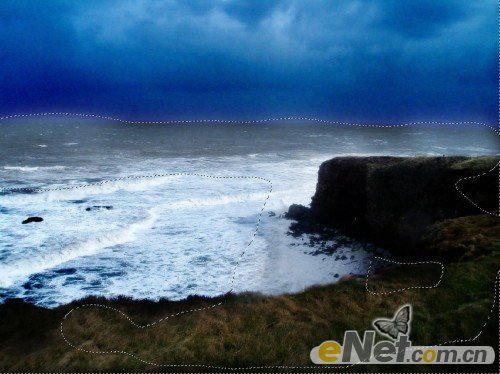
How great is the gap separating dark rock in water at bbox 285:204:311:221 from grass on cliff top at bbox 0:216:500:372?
12.1 m

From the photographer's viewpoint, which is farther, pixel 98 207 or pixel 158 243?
pixel 98 207

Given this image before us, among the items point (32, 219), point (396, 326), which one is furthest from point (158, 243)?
point (396, 326)

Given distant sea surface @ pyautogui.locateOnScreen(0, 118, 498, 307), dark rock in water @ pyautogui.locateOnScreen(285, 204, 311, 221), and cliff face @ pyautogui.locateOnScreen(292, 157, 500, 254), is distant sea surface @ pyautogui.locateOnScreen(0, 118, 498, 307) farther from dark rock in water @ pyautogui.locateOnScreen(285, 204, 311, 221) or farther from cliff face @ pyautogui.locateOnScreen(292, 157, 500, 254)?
cliff face @ pyautogui.locateOnScreen(292, 157, 500, 254)

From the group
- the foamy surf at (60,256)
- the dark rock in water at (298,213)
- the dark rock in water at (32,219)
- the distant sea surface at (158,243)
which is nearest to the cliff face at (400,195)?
the dark rock in water at (298,213)

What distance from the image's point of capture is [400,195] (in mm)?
18422

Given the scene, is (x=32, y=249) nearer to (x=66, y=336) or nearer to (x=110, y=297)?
(x=110, y=297)

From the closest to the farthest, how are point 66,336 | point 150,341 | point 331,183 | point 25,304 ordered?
point 150,341 < point 66,336 < point 25,304 < point 331,183

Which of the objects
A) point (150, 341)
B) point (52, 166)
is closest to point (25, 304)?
point (150, 341)

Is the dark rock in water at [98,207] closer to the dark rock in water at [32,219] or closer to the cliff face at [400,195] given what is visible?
the dark rock in water at [32,219]

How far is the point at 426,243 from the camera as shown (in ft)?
43.8

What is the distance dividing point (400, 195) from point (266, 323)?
12535 mm

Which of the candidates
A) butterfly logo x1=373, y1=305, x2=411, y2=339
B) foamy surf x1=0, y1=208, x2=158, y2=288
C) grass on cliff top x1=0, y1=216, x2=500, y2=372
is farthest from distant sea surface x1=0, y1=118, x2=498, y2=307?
butterfly logo x1=373, y1=305, x2=411, y2=339

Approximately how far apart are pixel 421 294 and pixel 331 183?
15148 millimetres

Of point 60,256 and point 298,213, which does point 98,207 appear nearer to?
point 60,256
